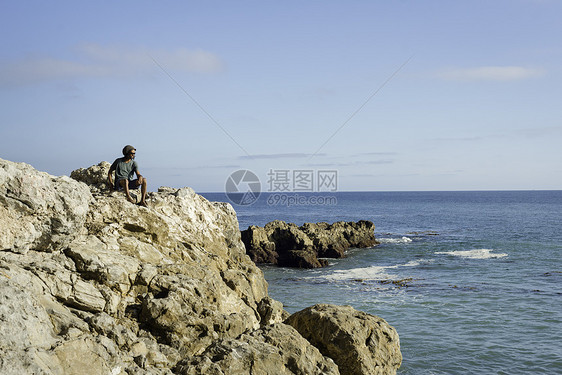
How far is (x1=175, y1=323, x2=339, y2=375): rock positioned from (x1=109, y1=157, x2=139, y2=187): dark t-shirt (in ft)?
21.2

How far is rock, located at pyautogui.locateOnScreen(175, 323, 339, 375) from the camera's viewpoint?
702 centimetres

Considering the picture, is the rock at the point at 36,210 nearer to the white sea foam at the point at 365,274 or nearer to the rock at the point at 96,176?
the rock at the point at 96,176

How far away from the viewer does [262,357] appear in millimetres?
7359

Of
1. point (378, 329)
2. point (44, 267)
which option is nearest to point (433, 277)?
point (378, 329)

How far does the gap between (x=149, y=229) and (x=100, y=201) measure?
1365mm

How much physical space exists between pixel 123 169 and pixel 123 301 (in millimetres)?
4669

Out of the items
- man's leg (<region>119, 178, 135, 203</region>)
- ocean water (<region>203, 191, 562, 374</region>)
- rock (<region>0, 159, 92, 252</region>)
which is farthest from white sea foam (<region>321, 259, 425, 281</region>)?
rock (<region>0, 159, 92, 252</region>)

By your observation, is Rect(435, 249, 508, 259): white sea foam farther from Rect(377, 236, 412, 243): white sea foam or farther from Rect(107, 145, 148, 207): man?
Rect(107, 145, 148, 207): man

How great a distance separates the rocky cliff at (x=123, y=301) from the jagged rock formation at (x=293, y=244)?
23.6 meters

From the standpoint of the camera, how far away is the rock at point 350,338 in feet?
32.4

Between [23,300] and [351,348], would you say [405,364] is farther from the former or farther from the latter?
[23,300]

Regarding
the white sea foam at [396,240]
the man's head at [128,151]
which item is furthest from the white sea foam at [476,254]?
the man's head at [128,151]

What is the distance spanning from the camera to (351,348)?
986cm

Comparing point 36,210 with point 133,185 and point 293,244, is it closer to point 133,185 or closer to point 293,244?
point 133,185
